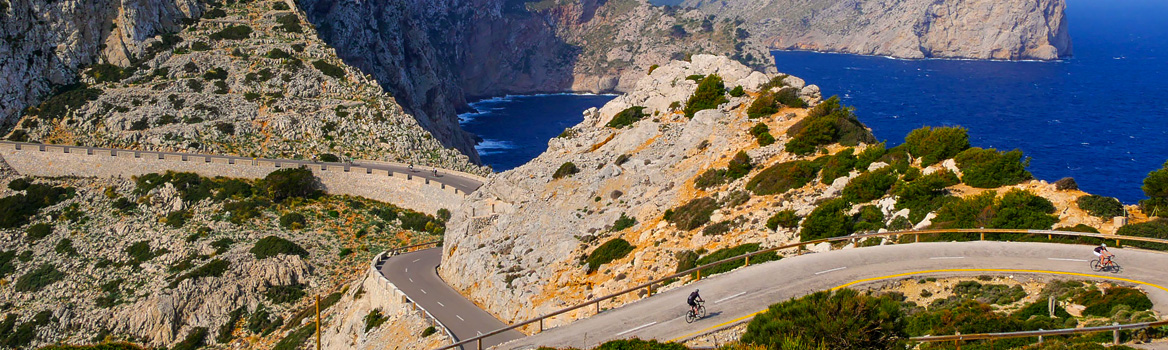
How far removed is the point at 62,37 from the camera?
92.4 m

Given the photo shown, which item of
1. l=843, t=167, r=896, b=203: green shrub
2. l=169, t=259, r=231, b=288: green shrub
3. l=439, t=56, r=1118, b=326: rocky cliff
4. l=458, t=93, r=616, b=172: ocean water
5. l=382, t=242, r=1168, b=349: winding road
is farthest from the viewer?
l=458, t=93, r=616, b=172: ocean water

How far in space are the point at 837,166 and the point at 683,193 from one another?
8.39 metres

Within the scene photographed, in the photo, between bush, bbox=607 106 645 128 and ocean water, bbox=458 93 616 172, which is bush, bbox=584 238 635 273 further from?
ocean water, bbox=458 93 616 172

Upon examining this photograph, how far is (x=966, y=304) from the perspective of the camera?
84.8 feet

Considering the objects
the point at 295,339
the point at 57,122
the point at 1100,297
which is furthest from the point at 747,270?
the point at 57,122

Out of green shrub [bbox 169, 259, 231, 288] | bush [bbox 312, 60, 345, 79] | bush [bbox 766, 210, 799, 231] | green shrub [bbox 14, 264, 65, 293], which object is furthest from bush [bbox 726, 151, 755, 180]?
bush [bbox 312, 60, 345, 79]

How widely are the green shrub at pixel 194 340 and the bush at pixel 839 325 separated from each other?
1893 inches

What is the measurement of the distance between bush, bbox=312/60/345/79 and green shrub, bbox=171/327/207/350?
42.2m

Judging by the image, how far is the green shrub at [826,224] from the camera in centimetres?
3503

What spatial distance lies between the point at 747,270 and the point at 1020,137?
120218 millimetres

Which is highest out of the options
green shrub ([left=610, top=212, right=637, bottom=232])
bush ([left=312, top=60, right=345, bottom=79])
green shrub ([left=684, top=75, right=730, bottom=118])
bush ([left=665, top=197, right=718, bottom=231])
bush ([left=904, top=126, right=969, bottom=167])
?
bush ([left=312, top=60, right=345, bottom=79])

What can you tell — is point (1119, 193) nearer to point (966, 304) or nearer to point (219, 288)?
point (966, 304)

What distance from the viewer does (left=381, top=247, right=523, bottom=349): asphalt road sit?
40875 millimetres

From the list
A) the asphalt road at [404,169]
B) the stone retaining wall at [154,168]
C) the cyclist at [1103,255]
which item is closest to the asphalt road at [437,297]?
the asphalt road at [404,169]
